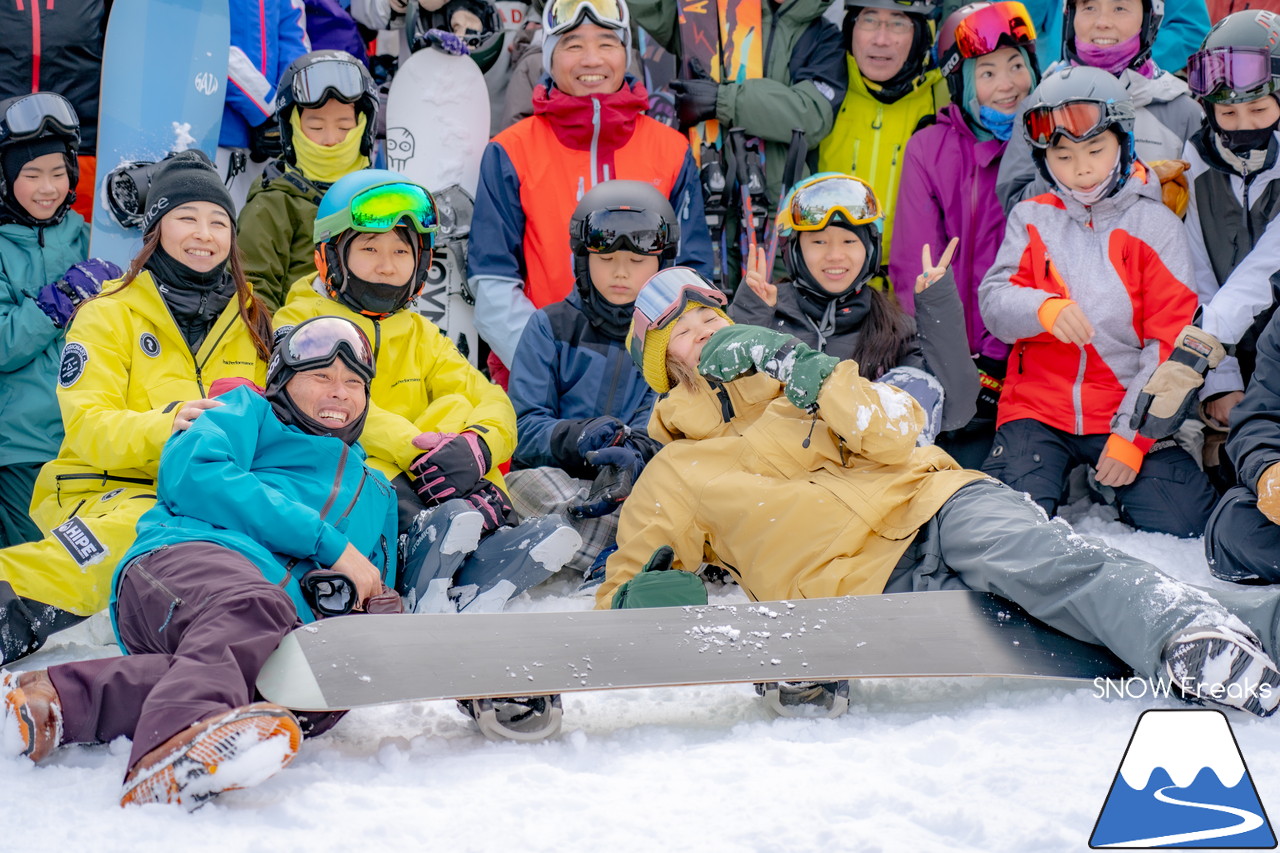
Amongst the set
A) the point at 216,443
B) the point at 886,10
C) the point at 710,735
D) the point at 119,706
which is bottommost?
the point at 710,735

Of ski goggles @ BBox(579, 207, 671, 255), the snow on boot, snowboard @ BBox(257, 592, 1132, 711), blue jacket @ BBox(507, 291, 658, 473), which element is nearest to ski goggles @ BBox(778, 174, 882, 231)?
ski goggles @ BBox(579, 207, 671, 255)

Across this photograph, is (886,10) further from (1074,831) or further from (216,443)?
(1074,831)

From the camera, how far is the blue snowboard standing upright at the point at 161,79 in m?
4.69

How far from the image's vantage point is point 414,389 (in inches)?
155

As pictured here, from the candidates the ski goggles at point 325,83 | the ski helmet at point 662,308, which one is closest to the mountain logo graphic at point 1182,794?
the ski helmet at point 662,308

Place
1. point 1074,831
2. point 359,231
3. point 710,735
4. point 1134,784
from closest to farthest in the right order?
point 1074,831 < point 1134,784 < point 710,735 < point 359,231

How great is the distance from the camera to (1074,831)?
1901 mm

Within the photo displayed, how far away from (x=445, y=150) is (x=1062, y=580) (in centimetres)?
343

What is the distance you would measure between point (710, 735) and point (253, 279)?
2.77m

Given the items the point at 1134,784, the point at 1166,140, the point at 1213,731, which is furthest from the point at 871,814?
the point at 1166,140

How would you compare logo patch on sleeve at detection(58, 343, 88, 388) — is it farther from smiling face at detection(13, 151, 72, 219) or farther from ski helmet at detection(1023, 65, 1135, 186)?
ski helmet at detection(1023, 65, 1135, 186)

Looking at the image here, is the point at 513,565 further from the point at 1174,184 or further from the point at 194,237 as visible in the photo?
the point at 1174,184

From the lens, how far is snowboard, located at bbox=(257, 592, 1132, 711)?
2.34 m

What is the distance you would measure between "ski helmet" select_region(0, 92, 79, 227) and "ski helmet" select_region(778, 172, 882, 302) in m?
2.56
